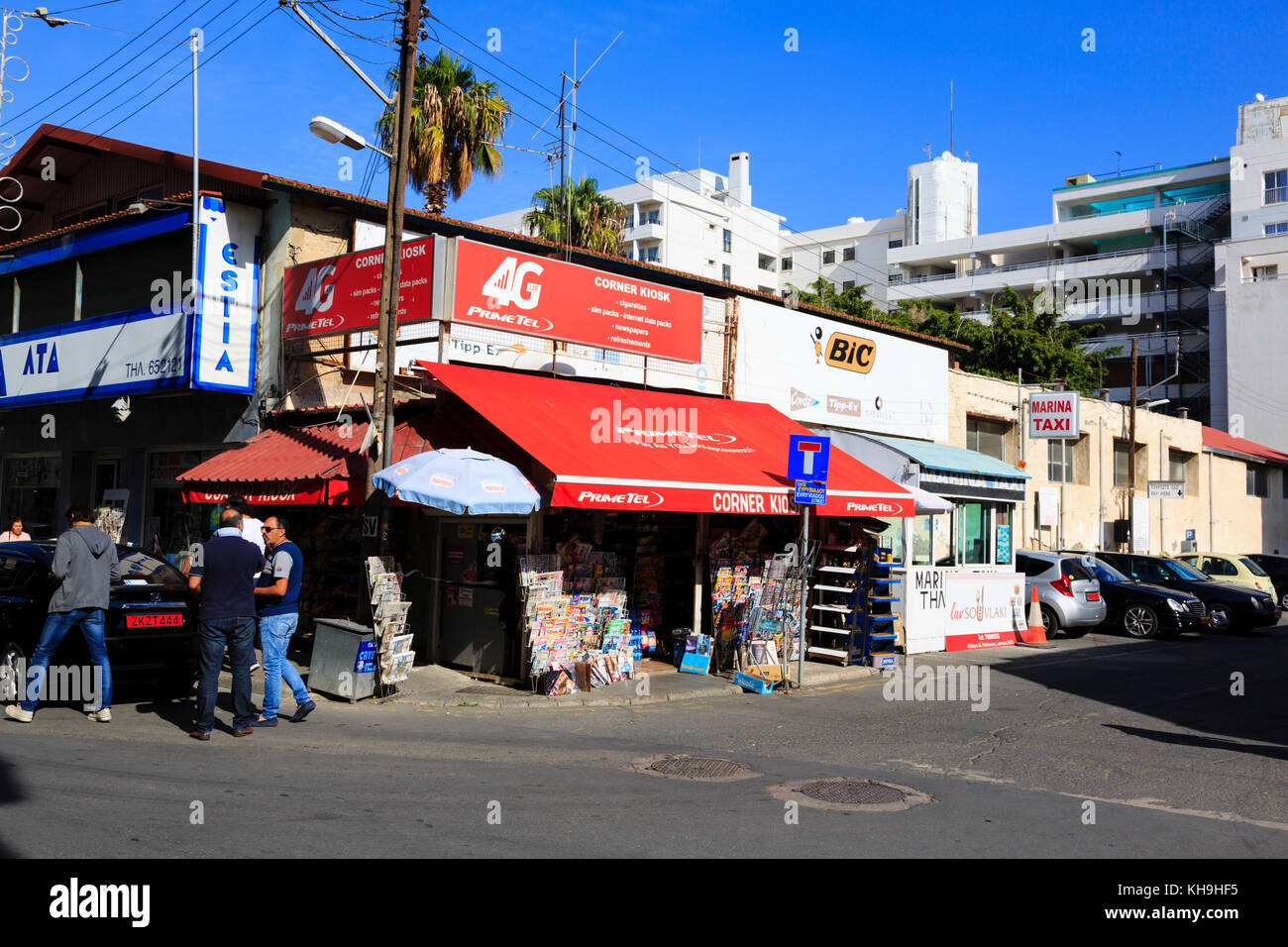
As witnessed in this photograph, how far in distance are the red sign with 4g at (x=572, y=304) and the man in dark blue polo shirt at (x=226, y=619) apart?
4991mm

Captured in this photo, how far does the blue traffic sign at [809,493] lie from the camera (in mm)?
13000

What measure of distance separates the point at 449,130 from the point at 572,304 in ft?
46.6

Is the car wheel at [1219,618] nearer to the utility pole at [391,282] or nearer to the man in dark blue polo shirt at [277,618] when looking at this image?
the utility pole at [391,282]

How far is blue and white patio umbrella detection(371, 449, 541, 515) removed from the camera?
10766mm

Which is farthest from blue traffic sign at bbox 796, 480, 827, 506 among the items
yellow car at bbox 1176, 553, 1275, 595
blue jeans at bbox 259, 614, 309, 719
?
yellow car at bbox 1176, 553, 1275, 595

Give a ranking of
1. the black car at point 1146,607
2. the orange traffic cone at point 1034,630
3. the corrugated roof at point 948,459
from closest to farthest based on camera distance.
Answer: the corrugated roof at point 948,459, the orange traffic cone at point 1034,630, the black car at point 1146,607

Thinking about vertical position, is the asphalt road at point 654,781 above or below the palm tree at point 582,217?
below

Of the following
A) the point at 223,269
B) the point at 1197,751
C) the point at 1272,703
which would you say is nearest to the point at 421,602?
the point at 223,269

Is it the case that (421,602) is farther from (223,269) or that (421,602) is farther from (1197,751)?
(1197,751)

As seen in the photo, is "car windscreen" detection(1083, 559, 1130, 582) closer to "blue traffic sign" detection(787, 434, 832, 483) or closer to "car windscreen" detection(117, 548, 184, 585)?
"blue traffic sign" detection(787, 434, 832, 483)

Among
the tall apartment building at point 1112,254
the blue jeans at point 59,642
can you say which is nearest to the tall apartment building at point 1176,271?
the tall apartment building at point 1112,254

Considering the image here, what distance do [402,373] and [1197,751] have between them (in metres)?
9.97

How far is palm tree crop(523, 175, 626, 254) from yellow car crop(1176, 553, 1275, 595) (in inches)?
761

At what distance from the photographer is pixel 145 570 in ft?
34.1
